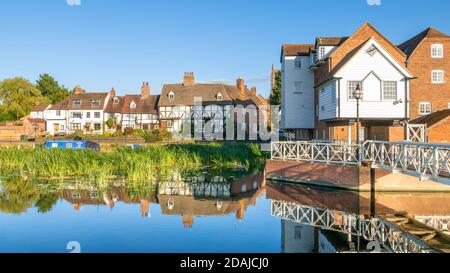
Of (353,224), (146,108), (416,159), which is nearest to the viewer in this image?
(353,224)

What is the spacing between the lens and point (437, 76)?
36969 mm

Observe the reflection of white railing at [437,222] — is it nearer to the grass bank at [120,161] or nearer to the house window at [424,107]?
the grass bank at [120,161]

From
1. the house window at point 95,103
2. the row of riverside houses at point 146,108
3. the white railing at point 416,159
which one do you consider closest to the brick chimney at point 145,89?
the row of riverside houses at point 146,108

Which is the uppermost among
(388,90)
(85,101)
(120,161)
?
(85,101)

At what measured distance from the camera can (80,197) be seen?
75.2ft

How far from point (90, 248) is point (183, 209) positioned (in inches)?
273

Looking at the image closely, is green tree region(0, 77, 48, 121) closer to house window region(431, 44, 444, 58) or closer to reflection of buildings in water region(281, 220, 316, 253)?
house window region(431, 44, 444, 58)

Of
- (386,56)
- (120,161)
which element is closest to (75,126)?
(120,161)

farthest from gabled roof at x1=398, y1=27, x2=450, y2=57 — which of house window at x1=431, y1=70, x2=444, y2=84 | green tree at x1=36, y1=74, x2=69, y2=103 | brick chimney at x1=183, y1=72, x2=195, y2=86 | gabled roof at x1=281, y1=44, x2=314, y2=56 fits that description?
green tree at x1=36, y1=74, x2=69, y2=103

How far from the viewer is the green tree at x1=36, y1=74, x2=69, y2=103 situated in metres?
105

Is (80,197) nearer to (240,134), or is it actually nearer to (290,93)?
(290,93)

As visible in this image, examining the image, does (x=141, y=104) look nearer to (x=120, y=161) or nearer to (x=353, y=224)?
(x=120, y=161)

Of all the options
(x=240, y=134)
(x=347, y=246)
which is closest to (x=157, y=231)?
(x=347, y=246)

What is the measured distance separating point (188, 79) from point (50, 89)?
164ft
